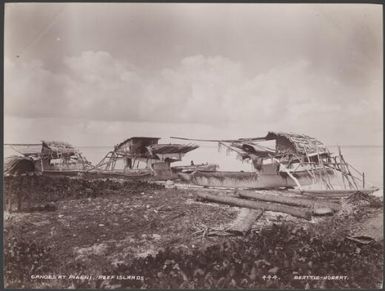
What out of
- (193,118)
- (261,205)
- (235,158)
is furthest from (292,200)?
(193,118)

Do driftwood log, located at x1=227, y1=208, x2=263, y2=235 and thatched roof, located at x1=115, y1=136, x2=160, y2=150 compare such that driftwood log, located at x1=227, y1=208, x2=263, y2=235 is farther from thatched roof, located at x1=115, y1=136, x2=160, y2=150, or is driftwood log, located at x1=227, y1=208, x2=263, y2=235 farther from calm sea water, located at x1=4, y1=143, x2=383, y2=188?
thatched roof, located at x1=115, y1=136, x2=160, y2=150

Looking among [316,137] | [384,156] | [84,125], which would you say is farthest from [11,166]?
[384,156]

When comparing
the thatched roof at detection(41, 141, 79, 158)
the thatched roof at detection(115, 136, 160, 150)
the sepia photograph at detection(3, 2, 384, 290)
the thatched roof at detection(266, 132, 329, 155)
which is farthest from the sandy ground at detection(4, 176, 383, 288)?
the thatched roof at detection(266, 132, 329, 155)

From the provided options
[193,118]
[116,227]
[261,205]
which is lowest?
[116,227]

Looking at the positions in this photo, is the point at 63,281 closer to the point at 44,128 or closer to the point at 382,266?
the point at 44,128

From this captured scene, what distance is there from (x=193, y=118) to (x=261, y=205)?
5.88 feet

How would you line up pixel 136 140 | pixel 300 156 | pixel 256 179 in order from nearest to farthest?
1. pixel 136 140
2. pixel 300 156
3. pixel 256 179

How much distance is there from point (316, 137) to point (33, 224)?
4.66 metres

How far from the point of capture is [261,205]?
5328 mm

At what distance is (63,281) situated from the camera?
475cm

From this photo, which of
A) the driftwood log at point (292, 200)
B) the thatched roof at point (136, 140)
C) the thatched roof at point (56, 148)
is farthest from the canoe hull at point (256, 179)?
the thatched roof at point (56, 148)

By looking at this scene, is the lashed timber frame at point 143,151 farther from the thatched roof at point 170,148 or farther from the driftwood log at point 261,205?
the driftwood log at point 261,205

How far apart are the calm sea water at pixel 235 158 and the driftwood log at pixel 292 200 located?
2.04ft

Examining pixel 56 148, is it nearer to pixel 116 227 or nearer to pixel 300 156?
pixel 116 227
